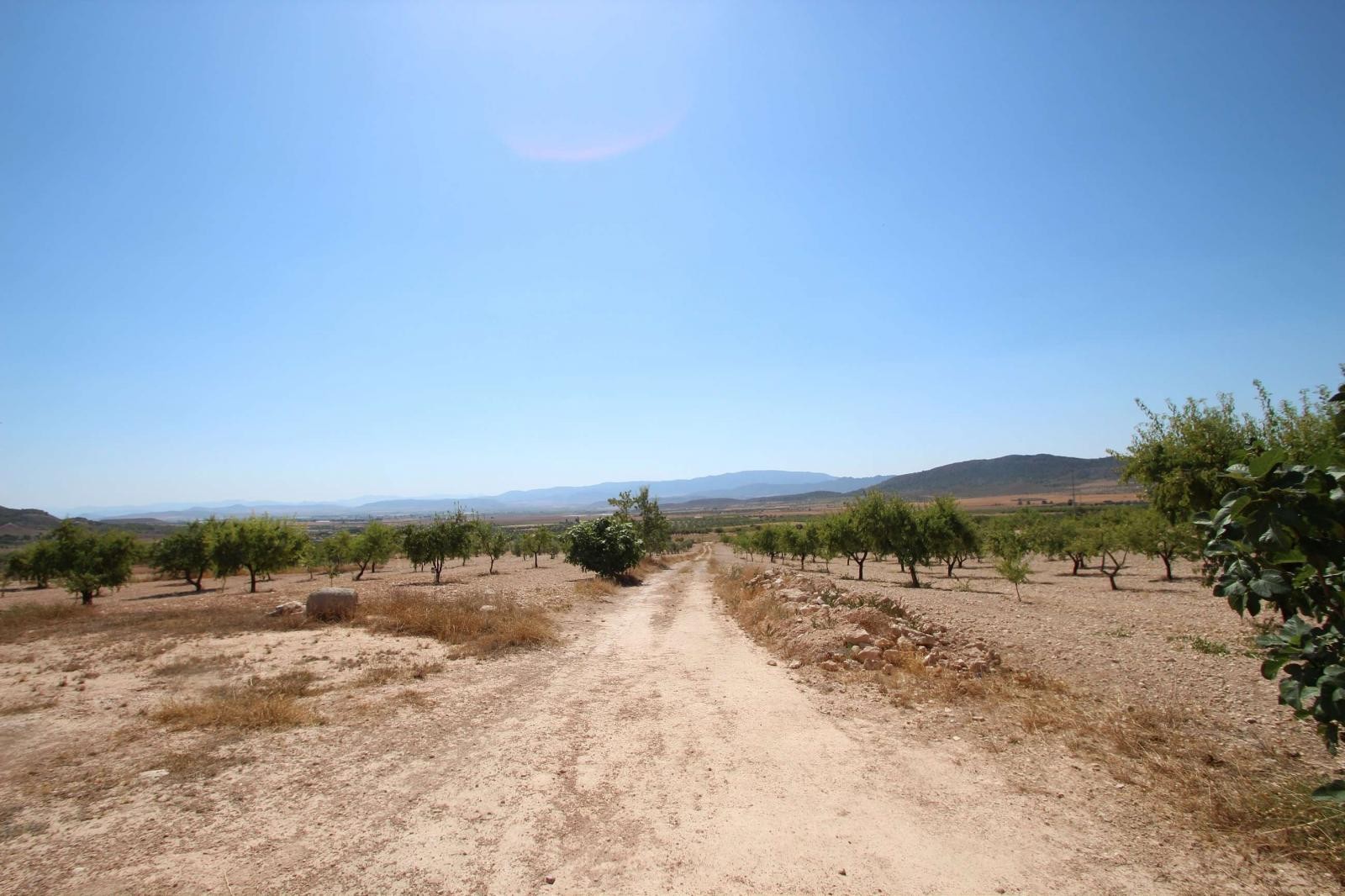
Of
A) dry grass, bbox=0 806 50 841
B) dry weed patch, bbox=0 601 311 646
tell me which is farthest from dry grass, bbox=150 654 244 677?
dry grass, bbox=0 806 50 841

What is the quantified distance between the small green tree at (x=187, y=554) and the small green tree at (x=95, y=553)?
4708 mm

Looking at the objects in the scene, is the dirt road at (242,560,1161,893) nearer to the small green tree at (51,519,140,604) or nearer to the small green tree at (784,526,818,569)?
the small green tree at (51,519,140,604)

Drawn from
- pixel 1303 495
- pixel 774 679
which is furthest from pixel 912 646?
pixel 1303 495

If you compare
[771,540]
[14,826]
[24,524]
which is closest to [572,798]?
[14,826]

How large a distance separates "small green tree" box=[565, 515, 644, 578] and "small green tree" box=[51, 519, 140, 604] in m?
26.8

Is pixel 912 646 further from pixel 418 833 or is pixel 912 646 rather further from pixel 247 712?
pixel 247 712

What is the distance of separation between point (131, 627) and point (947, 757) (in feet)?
83.6

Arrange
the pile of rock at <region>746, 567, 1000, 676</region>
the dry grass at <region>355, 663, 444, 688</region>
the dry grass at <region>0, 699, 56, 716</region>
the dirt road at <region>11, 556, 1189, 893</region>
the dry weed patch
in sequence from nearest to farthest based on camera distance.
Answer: the dirt road at <region>11, 556, 1189, 893</region>
the dry grass at <region>0, 699, 56, 716</region>
the dry grass at <region>355, 663, 444, 688</region>
the pile of rock at <region>746, 567, 1000, 676</region>
the dry weed patch

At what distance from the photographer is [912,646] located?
46.8ft

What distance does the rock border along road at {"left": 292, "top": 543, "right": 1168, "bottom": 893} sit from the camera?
5.59m

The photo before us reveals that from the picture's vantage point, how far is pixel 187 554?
140 feet

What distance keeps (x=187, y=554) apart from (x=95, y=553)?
9104 millimetres

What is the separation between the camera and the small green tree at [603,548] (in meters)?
40.9

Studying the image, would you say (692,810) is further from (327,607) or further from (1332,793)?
(327,607)
